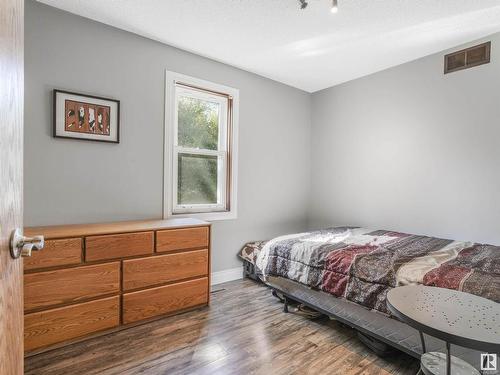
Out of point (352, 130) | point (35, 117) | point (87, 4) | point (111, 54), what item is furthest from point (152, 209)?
point (352, 130)

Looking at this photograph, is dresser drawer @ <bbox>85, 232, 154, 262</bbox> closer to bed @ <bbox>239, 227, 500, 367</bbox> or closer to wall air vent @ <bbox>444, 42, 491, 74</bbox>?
bed @ <bbox>239, 227, 500, 367</bbox>

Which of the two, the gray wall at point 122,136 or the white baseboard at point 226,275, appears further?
the white baseboard at point 226,275

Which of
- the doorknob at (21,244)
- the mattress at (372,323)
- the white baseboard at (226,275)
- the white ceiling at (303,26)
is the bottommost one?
the white baseboard at (226,275)

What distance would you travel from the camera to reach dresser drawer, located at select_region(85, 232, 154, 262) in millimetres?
1967

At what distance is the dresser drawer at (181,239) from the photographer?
2281 millimetres

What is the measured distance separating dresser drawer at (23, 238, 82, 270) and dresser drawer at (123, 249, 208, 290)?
347 millimetres

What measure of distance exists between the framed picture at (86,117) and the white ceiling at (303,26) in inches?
27.4

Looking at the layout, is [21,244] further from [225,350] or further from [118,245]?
[225,350]

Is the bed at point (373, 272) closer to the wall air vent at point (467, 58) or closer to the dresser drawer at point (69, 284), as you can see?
the dresser drawer at point (69, 284)

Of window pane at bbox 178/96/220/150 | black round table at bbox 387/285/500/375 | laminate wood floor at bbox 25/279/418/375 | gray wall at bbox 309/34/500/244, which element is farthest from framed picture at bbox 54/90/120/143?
gray wall at bbox 309/34/500/244

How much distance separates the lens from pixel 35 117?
2131mm

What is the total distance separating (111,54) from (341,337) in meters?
3.04

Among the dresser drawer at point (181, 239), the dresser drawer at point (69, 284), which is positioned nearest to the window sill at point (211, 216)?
the dresser drawer at point (181, 239)

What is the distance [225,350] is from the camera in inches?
74.4
